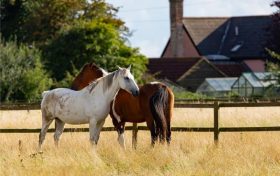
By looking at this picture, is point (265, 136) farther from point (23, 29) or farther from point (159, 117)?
point (23, 29)

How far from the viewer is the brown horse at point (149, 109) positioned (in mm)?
18172

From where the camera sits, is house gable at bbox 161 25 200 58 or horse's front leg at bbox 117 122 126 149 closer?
horse's front leg at bbox 117 122 126 149

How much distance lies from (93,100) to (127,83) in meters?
0.87

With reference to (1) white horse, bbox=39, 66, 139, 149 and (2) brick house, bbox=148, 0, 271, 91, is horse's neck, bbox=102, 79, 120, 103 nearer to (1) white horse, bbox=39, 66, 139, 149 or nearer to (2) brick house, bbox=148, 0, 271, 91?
(1) white horse, bbox=39, 66, 139, 149

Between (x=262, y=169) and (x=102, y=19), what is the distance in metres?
48.8

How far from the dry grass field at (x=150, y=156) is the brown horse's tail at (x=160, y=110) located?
1.26 ft

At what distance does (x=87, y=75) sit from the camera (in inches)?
786

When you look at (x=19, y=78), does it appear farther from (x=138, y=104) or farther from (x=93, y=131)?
(x=93, y=131)

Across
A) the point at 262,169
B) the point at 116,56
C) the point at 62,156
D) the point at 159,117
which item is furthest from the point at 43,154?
the point at 116,56

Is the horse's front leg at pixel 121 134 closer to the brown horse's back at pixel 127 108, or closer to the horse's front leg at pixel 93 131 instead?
the brown horse's back at pixel 127 108

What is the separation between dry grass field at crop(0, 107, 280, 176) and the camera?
48.5 feet

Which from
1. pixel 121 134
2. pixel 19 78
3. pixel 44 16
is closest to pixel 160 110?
pixel 121 134

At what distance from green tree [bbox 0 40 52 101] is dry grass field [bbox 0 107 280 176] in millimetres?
29597

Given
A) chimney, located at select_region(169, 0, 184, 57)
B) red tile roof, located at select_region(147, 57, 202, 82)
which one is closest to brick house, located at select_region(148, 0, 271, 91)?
chimney, located at select_region(169, 0, 184, 57)
